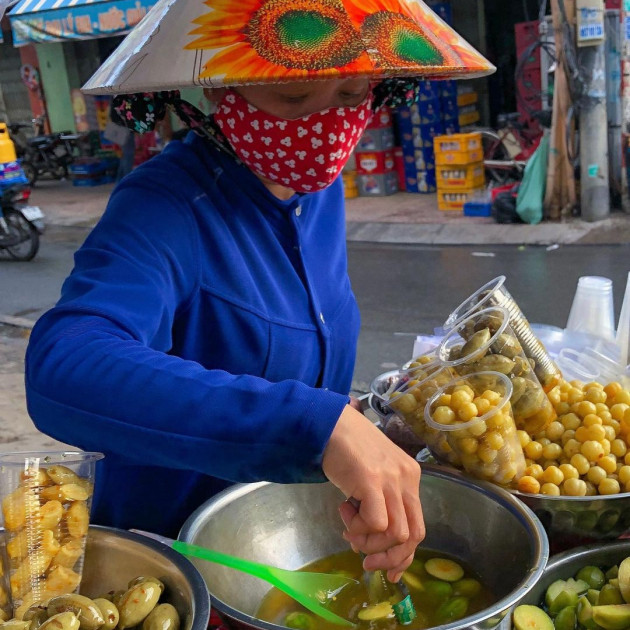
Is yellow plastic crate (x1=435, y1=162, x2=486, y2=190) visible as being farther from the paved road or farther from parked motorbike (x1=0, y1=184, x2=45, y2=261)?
parked motorbike (x1=0, y1=184, x2=45, y2=261)

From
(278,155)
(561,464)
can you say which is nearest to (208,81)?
(278,155)

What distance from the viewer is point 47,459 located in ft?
3.47

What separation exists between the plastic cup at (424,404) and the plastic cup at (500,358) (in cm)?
3

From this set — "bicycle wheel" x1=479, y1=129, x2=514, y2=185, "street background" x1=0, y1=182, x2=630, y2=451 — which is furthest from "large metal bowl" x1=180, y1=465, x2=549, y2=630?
"bicycle wheel" x1=479, y1=129, x2=514, y2=185

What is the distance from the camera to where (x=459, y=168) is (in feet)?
29.5

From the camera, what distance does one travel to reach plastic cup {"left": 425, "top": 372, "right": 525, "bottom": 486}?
4.12ft

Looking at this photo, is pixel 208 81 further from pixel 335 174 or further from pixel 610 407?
pixel 610 407

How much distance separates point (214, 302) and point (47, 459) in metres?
0.40

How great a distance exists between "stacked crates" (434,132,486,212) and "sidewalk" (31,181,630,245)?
24 centimetres

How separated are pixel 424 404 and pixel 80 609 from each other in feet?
2.09

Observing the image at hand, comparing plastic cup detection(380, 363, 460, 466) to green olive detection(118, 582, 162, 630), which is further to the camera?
plastic cup detection(380, 363, 460, 466)

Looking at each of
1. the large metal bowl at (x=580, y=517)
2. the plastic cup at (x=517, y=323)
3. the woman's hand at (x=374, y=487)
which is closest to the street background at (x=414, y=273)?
the plastic cup at (x=517, y=323)

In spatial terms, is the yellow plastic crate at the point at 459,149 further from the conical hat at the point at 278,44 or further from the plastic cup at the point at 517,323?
the conical hat at the point at 278,44

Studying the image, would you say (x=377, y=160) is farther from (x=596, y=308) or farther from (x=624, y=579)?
(x=624, y=579)
